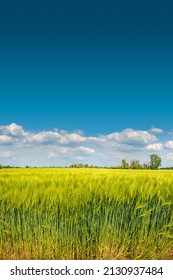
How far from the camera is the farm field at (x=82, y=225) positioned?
14.1ft

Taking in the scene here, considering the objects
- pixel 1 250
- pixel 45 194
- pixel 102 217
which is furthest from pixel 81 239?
pixel 1 250

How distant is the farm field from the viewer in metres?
4.31

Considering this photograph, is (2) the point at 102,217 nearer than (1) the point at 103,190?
Yes

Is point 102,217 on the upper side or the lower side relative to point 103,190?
lower

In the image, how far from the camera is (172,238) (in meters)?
4.66

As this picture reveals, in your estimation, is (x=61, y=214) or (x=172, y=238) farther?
(x=172, y=238)

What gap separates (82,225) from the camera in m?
4.38
